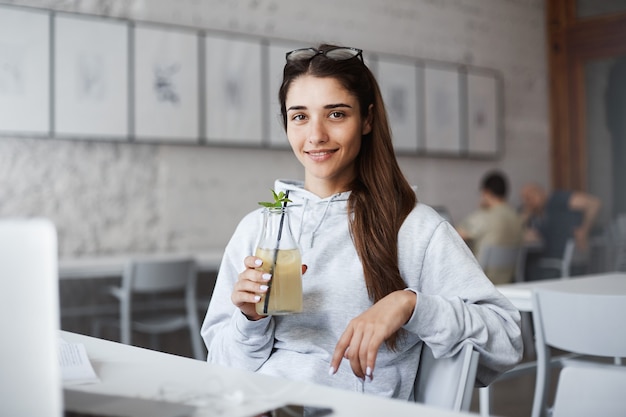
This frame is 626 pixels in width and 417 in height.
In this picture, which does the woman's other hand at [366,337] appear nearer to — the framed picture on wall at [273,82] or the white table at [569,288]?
the white table at [569,288]

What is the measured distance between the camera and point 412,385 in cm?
140

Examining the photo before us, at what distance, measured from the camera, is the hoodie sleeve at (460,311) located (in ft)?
4.00

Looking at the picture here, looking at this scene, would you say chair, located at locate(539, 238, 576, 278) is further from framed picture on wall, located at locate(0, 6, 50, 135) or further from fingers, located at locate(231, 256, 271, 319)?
fingers, located at locate(231, 256, 271, 319)

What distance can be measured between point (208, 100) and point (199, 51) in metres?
0.31

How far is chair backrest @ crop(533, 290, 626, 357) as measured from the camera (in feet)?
6.06

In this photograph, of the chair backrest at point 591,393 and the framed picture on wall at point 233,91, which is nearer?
Answer: the chair backrest at point 591,393

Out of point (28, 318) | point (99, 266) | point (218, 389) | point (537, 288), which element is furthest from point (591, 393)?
point (99, 266)

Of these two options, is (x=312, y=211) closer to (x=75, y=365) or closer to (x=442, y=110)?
(x=75, y=365)

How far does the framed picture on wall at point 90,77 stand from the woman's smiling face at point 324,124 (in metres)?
3.07

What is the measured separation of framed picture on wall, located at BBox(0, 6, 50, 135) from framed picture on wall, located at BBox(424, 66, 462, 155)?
2993 millimetres

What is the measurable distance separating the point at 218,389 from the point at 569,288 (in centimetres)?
175

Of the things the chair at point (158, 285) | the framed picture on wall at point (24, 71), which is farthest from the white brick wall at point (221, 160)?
the chair at point (158, 285)

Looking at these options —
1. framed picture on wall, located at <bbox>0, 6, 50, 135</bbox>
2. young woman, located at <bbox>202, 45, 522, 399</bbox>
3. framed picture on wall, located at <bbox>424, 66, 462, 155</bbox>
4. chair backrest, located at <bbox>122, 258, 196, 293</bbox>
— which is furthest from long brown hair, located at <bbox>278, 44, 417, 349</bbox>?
framed picture on wall, located at <bbox>424, 66, 462, 155</bbox>

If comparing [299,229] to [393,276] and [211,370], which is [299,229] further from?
[211,370]
